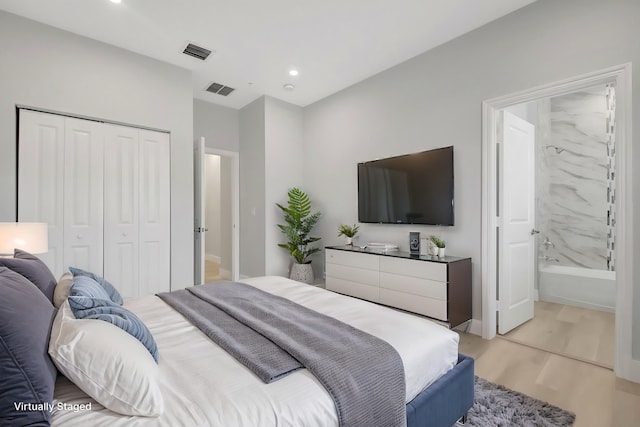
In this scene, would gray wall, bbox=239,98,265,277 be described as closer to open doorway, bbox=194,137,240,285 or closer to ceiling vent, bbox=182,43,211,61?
open doorway, bbox=194,137,240,285

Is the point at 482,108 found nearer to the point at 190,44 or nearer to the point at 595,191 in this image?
the point at 595,191

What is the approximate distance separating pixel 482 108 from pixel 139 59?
3621 mm

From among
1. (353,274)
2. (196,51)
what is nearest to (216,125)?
(196,51)

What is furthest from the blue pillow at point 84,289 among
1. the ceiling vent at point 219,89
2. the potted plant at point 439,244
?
the ceiling vent at point 219,89

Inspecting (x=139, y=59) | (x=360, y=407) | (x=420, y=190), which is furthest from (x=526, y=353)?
(x=139, y=59)

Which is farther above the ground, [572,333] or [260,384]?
[260,384]

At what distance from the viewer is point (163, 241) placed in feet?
11.6

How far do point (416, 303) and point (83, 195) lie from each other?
3444mm

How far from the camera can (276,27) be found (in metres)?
2.95

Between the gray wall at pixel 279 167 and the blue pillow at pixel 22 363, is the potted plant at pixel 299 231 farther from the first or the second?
the blue pillow at pixel 22 363

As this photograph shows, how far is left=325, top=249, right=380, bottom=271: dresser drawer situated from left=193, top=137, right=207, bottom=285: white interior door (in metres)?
1.58

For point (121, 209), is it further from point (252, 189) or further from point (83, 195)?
point (252, 189)

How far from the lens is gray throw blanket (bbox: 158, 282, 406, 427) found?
1085 mm

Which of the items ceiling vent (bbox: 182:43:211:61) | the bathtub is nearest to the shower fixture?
the bathtub
